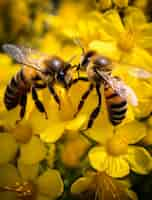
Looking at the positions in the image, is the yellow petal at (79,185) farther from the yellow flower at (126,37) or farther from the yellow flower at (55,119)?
the yellow flower at (126,37)

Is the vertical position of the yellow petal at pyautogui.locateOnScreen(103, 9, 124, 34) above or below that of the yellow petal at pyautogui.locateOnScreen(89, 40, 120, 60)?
above

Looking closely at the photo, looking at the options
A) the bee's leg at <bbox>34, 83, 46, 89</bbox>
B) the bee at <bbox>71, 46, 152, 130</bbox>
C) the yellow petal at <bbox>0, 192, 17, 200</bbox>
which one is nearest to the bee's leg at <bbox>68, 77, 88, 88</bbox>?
the bee at <bbox>71, 46, 152, 130</bbox>

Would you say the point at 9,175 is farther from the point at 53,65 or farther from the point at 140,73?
the point at 140,73

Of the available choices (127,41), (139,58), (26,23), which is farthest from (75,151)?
(26,23)

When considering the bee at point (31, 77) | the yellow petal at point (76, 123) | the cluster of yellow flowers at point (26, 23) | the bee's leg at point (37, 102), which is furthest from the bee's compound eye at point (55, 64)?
the cluster of yellow flowers at point (26, 23)

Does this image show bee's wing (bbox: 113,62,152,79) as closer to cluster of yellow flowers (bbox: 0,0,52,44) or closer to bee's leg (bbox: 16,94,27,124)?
bee's leg (bbox: 16,94,27,124)

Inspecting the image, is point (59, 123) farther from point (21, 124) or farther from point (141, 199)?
point (141, 199)

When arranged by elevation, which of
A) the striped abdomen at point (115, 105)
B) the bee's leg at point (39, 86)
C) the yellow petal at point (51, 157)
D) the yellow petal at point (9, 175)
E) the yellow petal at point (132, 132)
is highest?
the bee's leg at point (39, 86)
